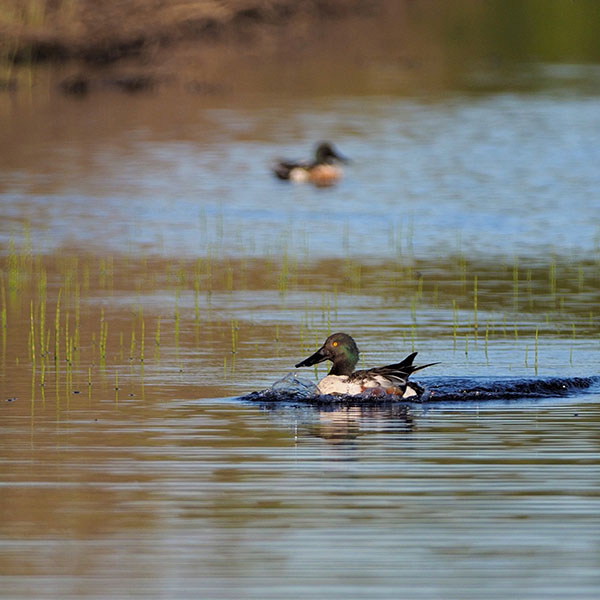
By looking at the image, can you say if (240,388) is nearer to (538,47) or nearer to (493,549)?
(493,549)

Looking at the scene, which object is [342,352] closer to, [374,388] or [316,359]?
[316,359]

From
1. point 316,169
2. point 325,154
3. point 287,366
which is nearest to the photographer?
point 287,366

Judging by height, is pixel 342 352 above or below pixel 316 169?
below

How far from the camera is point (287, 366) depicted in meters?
13.4

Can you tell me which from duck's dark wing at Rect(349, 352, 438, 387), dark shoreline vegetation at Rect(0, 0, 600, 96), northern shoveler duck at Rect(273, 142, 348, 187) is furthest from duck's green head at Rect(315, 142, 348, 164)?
duck's dark wing at Rect(349, 352, 438, 387)

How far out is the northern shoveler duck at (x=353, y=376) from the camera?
1187 cm

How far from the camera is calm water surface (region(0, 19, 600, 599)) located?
7.79m

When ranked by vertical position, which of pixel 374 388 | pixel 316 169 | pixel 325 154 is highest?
pixel 325 154

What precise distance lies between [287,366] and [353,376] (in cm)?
137

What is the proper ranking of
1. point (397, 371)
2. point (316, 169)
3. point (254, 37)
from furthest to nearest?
point (254, 37) < point (316, 169) < point (397, 371)

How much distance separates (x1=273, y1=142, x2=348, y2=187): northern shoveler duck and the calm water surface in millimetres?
292

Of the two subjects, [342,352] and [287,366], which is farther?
[287,366]

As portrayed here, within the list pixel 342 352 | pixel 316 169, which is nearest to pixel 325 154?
pixel 316 169

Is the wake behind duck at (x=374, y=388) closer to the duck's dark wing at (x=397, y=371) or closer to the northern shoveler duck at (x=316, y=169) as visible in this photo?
the duck's dark wing at (x=397, y=371)
